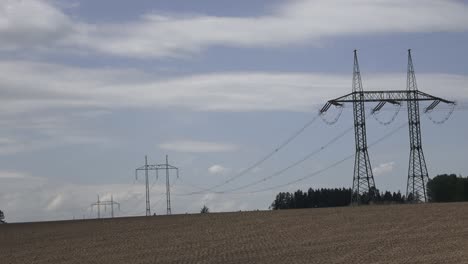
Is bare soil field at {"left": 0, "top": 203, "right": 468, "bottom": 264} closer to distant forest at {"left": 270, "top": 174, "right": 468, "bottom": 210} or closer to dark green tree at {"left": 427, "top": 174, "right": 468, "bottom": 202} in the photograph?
distant forest at {"left": 270, "top": 174, "right": 468, "bottom": 210}

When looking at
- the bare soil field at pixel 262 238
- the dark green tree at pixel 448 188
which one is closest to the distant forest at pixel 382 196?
the dark green tree at pixel 448 188

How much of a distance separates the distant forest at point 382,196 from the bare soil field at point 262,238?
1913 centimetres

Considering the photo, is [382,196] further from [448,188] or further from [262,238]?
[262,238]

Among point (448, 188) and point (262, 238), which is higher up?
point (448, 188)

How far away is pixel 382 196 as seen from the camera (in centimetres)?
10088

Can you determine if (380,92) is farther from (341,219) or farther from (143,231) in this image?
(143,231)

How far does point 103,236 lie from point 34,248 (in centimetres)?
561

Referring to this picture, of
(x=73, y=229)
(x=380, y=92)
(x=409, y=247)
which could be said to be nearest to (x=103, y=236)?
(x=73, y=229)

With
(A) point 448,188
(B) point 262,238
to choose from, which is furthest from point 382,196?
(B) point 262,238

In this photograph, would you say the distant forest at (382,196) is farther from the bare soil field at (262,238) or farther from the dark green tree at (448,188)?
the bare soil field at (262,238)

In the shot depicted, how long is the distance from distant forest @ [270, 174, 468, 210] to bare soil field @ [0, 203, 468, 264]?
62.8 ft

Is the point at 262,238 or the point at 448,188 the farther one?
the point at 448,188

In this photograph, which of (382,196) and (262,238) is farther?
(382,196)

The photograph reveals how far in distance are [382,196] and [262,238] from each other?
1934 inches
